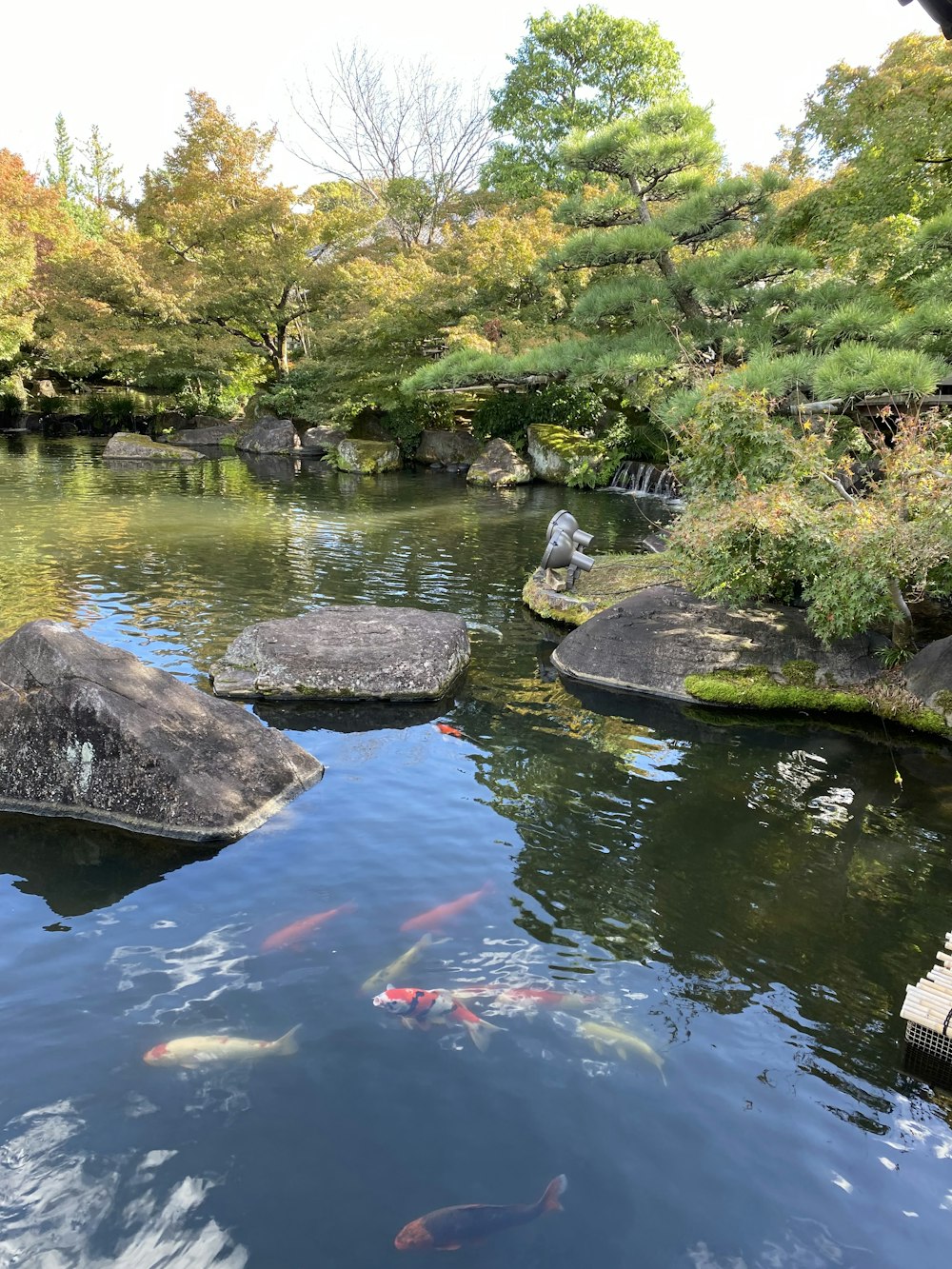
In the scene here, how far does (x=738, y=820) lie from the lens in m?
8.96

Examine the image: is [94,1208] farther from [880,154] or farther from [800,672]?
[880,154]

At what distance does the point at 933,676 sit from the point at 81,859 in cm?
1048

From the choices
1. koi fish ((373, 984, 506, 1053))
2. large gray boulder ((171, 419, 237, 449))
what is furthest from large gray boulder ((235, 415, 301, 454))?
koi fish ((373, 984, 506, 1053))

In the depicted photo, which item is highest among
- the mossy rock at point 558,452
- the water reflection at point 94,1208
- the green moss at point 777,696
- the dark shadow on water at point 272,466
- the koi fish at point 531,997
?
the mossy rock at point 558,452

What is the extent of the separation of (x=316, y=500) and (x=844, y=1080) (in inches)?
985

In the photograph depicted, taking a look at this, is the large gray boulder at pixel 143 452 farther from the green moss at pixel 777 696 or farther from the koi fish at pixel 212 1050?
the koi fish at pixel 212 1050

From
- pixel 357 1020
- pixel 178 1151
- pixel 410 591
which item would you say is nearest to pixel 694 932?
pixel 357 1020

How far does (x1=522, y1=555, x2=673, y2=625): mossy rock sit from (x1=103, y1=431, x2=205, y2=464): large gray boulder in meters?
26.0

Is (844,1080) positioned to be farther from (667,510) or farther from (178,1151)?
(667,510)

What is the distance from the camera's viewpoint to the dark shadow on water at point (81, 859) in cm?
740

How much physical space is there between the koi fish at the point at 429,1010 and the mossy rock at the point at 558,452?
28.3 m

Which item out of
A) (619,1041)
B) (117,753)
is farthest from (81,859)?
(619,1041)

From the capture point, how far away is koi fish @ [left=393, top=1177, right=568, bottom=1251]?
442cm

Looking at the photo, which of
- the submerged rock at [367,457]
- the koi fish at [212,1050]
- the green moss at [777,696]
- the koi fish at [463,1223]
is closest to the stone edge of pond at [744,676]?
the green moss at [777,696]
